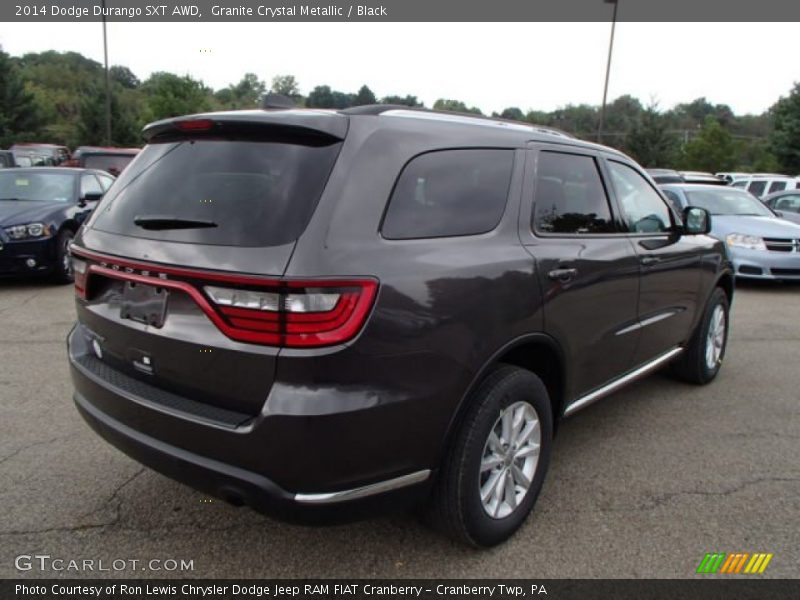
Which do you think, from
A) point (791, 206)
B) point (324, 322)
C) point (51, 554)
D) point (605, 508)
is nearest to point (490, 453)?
point (605, 508)

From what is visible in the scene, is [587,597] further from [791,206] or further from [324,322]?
[791,206]

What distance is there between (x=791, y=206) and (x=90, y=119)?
36836 millimetres

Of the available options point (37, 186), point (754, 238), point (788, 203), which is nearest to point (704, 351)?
point (754, 238)

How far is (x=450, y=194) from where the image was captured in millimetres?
2498

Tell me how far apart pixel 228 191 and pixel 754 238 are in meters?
9.03

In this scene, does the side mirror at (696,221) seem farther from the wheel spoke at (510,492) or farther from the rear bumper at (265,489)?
the rear bumper at (265,489)

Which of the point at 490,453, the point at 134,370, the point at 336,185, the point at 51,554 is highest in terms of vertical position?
the point at 336,185

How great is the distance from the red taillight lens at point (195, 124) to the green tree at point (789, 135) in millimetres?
33040

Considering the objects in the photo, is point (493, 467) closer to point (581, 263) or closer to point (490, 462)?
point (490, 462)

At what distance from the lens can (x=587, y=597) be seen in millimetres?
2357

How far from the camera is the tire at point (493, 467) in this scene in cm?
238

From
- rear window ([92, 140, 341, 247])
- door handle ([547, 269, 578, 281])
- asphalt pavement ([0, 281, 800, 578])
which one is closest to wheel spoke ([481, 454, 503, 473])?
asphalt pavement ([0, 281, 800, 578])

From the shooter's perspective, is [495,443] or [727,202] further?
[727,202]

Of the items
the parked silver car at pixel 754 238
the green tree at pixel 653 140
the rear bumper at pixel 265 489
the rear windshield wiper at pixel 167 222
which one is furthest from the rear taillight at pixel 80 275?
the green tree at pixel 653 140
